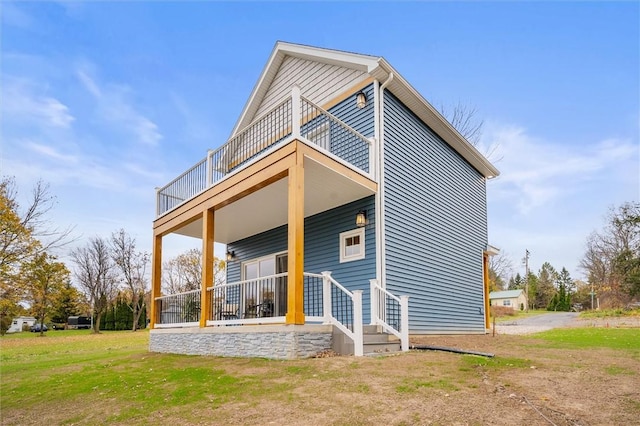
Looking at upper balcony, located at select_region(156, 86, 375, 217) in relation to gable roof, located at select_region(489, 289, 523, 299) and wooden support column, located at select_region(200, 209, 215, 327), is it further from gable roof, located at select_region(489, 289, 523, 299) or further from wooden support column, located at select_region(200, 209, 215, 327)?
gable roof, located at select_region(489, 289, 523, 299)

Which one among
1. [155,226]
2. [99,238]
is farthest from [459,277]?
[99,238]

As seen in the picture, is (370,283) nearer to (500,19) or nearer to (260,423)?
(260,423)

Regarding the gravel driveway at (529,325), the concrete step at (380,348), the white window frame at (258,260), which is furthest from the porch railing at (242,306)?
the gravel driveway at (529,325)

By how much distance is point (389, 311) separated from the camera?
9.38 m

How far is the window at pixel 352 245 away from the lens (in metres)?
10.0

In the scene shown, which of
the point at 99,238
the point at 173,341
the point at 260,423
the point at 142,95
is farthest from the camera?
the point at 99,238

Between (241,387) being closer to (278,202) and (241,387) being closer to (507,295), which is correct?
(278,202)

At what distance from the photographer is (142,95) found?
58.3 feet

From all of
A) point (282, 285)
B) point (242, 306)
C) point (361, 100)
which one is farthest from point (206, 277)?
point (361, 100)

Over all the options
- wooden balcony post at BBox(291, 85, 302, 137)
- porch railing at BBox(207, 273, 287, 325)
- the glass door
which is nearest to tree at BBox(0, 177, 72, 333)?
porch railing at BBox(207, 273, 287, 325)

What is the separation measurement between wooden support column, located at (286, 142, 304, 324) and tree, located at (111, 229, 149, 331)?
109ft

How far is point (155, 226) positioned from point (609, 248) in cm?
4022

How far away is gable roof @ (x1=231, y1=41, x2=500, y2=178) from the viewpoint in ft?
33.1

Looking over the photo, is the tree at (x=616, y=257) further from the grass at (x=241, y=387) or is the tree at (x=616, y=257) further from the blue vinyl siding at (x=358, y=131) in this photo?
the blue vinyl siding at (x=358, y=131)
